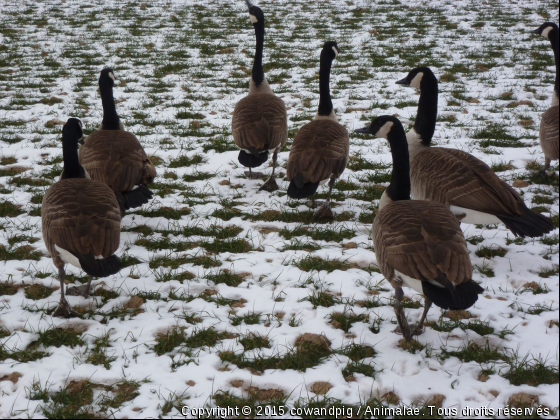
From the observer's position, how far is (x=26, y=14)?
805 inches

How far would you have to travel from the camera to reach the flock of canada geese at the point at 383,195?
11.6 ft

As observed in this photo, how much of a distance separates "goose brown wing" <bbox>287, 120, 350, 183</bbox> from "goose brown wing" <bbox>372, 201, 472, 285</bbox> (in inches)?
66.1

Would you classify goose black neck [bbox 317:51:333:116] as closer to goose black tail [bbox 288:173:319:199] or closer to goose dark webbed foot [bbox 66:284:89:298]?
goose black tail [bbox 288:173:319:199]

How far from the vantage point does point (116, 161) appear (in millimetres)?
5574

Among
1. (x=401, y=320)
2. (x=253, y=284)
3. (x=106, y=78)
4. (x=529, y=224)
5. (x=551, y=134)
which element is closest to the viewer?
(x=401, y=320)

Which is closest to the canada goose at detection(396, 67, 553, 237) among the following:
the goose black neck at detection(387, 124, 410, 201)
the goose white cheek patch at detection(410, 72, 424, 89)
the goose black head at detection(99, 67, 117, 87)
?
the goose white cheek patch at detection(410, 72, 424, 89)

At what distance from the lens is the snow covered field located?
130 inches

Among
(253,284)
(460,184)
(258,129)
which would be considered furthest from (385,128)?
(258,129)

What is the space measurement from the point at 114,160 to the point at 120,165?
0.37 feet

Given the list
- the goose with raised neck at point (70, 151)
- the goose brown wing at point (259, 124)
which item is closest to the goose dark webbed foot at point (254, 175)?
the goose brown wing at point (259, 124)

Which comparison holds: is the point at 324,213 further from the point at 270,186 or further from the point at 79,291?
the point at 79,291

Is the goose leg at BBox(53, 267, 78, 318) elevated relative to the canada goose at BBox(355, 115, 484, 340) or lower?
lower

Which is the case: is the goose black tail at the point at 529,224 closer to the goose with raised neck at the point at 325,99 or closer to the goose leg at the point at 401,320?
the goose leg at the point at 401,320

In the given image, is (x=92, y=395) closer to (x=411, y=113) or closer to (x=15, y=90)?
(x=411, y=113)
